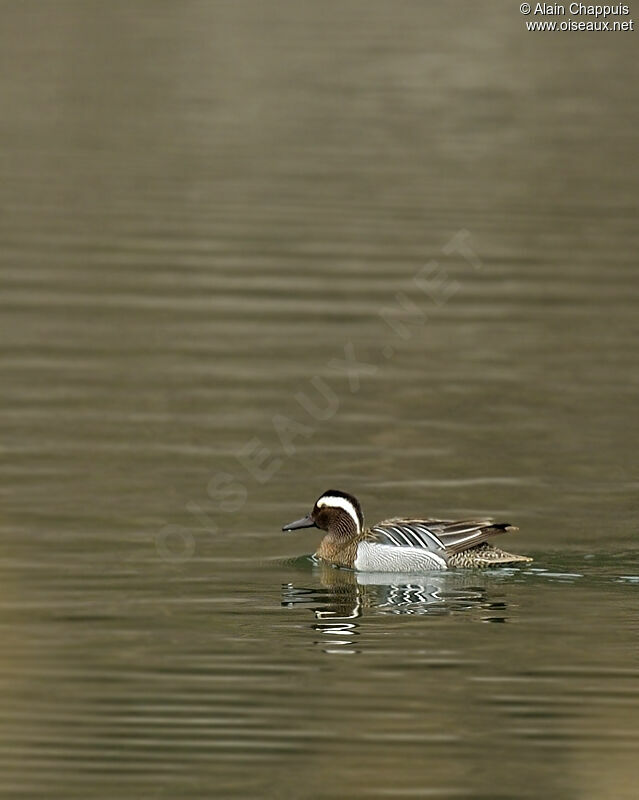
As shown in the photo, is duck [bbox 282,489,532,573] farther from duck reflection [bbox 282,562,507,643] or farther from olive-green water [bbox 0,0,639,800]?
olive-green water [bbox 0,0,639,800]

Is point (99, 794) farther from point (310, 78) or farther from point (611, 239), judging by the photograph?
point (310, 78)

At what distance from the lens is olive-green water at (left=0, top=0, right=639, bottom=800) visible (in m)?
9.86

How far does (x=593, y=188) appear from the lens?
2783cm
